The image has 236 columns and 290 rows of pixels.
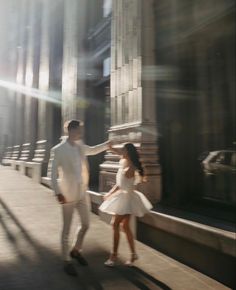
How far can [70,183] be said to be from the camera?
542 cm

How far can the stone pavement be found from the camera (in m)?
4.88

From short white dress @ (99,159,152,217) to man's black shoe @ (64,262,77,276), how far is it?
2.74ft

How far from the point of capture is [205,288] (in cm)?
482

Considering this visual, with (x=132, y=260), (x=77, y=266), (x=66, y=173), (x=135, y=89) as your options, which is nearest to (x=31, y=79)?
(x=135, y=89)

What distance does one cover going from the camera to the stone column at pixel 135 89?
303 inches

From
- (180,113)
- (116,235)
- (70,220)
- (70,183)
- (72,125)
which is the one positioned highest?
(180,113)

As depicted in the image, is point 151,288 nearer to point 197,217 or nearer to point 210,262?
point 210,262

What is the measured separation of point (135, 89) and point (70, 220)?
362cm

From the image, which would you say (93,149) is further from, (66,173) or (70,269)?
(70,269)

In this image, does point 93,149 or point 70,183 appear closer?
point 70,183

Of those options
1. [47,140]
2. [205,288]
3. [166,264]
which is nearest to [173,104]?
[166,264]

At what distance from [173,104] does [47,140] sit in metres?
9.20

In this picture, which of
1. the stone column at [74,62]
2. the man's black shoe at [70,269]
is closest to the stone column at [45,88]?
the stone column at [74,62]

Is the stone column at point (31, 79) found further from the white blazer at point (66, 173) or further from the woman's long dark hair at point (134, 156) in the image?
the woman's long dark hair at point (134, 156)
